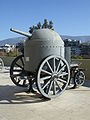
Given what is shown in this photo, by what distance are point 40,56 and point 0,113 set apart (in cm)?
251

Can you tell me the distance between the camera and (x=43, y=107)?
7152 mm

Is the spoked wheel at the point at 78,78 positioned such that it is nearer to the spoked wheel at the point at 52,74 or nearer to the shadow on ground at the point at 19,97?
the spoked wheel at the point at 52,74

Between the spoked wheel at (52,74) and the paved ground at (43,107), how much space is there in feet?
0.98

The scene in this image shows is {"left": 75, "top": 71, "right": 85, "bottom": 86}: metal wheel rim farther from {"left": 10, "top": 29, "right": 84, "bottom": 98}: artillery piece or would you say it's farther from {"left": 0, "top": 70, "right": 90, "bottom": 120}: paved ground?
{"left": 10, "top": 29, "right": 84, "bottom": 98}: artillery piece

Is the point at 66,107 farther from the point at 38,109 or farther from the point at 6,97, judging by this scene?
the point at 6,97

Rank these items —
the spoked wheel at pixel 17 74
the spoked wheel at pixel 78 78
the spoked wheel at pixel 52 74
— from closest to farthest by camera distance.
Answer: the spoked wheel at pixel 52 74, the spoked wheel at pixel 17 74, the spoked wheel at pixel 78 78

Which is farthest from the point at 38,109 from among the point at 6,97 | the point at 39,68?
the point at 6,97

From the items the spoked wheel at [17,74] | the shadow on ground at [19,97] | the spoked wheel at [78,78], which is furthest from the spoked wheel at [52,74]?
the spoked wheel at [78,78]

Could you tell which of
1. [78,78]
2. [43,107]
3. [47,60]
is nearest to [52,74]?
[47,60]

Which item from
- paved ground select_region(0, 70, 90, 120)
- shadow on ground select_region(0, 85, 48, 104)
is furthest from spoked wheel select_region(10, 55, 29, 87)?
paved ground select_region(0, 70, 90, 120)

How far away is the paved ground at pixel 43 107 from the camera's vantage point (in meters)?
6.26

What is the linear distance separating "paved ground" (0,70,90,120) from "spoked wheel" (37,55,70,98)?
0.98 ft

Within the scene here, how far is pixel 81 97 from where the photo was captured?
859 cm

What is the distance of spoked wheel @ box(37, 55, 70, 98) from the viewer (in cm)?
794
